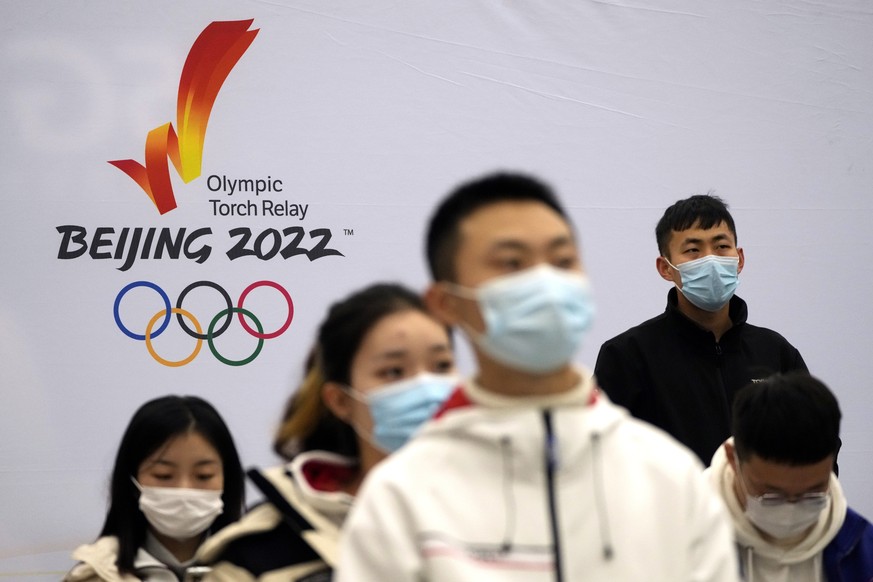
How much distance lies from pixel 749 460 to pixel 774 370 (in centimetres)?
150

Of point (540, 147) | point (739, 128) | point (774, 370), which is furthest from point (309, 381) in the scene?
point (739, 128)

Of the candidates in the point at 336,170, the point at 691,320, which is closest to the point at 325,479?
the point at 691,320

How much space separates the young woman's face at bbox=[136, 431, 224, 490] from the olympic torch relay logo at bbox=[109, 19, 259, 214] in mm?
1527

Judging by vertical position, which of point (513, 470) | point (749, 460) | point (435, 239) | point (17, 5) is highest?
point (17, 5)

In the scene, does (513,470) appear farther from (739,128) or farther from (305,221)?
(739,128)

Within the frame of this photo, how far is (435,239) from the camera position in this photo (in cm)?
155

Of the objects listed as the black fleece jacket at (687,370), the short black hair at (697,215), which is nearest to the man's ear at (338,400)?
the black fleece jacket at (687,370)

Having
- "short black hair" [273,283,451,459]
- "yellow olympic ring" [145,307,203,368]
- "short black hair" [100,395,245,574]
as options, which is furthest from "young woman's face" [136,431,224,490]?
"yellow olympic ring" [145,307,203,368]

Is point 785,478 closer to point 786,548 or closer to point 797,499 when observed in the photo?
point 797,499

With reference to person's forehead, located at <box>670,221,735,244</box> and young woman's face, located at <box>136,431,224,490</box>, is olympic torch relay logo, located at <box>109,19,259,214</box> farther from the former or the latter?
person's forehead, located at <box>670,221,735,244</box>

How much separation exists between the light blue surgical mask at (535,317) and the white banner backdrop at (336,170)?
2.41 meters

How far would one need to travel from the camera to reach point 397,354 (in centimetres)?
198

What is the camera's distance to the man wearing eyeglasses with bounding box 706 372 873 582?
2.17 m

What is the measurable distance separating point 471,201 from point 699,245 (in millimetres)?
2485
